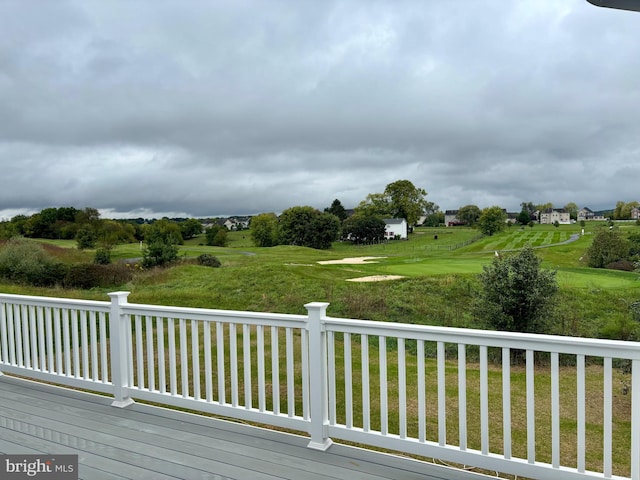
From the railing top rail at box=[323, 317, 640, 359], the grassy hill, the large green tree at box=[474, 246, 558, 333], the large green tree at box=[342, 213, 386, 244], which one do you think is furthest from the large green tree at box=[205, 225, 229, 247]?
the railing top rail at box=[323, 317, 640, 359]

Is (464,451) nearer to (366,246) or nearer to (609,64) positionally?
(609,64)

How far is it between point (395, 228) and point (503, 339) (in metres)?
29.7

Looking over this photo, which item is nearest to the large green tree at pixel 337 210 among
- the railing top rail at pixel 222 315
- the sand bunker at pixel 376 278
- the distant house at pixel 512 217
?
the distant house at pixel 512 217

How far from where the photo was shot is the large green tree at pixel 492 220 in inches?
917

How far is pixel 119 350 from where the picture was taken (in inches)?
135

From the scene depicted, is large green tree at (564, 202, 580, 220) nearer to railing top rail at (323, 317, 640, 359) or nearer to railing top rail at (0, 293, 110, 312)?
railing top rail at (323, 317, 640, 359)

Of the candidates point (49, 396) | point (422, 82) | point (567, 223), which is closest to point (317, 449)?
point (49, 396)

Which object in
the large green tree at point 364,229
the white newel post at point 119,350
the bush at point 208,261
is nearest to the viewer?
the white newel post at point 119,350

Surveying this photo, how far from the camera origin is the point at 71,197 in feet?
Answer: 84.1

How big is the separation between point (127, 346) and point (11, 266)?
61.3ft

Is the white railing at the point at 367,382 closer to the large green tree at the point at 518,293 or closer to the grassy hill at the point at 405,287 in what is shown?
the large green tree at the point at 518,293

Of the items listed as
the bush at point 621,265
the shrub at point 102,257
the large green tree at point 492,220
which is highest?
the large green tree at point 492,220

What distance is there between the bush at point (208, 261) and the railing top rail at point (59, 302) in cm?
1766

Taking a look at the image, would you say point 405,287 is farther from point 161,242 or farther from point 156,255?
point 161,242
